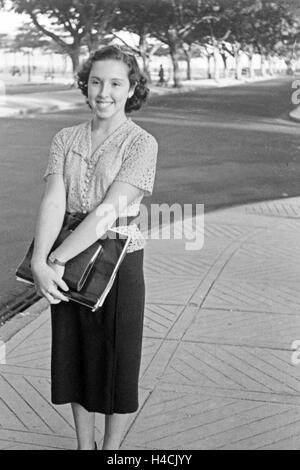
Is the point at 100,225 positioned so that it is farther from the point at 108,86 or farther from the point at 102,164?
the point at 108,86

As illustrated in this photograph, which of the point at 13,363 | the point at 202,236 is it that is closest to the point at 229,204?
the point at 202,236

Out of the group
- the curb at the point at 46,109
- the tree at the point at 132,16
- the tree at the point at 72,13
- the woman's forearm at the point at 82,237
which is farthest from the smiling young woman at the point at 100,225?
the tree at the point at 132,16

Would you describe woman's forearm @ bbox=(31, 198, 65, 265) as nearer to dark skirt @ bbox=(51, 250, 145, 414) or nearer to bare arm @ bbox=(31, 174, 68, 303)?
bare arm @ bbox=(31, 174, 68, 303)

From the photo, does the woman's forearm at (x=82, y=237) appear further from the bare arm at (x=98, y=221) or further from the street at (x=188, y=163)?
the street at (x=188, y=163)

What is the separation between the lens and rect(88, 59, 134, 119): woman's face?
253 centimetres

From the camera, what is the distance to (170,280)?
5.46 meters

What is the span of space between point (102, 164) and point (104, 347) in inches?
27.4

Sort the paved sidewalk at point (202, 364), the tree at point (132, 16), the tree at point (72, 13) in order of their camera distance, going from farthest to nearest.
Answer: the tree at point (132, 16) → the tree at point (72, 13) → the paved sidewalk at point (202, 364)

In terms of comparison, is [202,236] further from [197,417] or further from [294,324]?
[197,417]

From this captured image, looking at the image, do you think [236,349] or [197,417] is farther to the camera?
[236,349]

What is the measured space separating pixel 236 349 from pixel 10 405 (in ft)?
4.56

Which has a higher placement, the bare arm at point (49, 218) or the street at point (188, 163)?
the bare arm at point (49, 218)

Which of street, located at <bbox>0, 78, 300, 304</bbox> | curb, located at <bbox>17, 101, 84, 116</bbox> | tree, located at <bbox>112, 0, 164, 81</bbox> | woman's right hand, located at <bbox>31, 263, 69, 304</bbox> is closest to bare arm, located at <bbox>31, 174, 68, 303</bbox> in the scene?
woman's right hand, located at <bbox>31, 263, 69, 304</bbox>

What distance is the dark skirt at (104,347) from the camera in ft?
8.57
